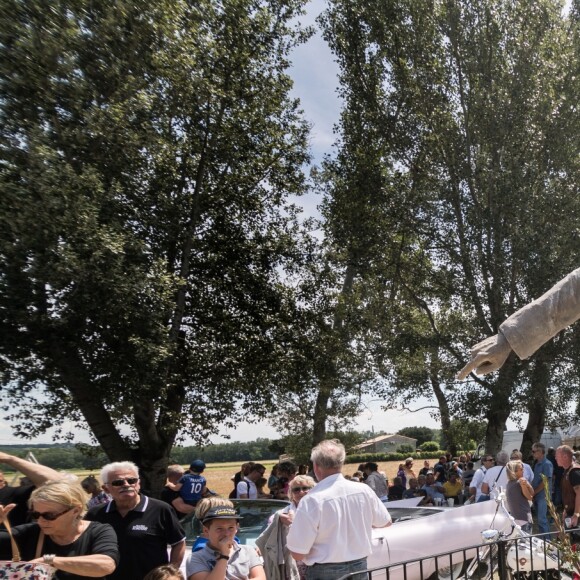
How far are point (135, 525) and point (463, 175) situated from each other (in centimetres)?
1695

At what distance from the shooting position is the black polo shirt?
4.67m

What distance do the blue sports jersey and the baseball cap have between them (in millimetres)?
4089

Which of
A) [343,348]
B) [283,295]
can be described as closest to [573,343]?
[343,348]

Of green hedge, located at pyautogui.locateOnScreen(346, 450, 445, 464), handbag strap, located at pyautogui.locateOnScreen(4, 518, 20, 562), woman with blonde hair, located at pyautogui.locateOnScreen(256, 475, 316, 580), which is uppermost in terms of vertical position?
green hedge, located at pyautogui.locateOnScreen(346, 450, 445, 464)

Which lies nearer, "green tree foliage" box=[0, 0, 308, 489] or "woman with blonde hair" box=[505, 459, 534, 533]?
"woman with blonde hair" box=[505, 459, 534, 533]

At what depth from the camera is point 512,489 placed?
9.99 m

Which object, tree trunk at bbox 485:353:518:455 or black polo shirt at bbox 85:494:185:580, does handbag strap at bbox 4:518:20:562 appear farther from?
tree trunk at bbox 485:353:518:455

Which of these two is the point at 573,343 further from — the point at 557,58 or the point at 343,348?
the point at 557,58

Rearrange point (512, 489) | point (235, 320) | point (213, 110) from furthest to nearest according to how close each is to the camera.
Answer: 1. point (235, 320)
2. point (213, 110)
3. point (512, 489)

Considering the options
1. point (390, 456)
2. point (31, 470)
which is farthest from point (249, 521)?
point (390, 456)

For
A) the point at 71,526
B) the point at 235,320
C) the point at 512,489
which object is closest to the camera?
the point at 71,526

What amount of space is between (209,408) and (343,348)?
456 cm

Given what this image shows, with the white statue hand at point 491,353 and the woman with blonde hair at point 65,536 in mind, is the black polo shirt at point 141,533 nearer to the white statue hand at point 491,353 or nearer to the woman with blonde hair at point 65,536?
the woman with blonde hair at point 65,536

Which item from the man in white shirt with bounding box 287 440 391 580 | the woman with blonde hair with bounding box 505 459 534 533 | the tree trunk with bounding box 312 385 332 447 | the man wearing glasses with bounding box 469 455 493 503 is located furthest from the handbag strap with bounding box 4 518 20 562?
the tree trunk with bounding box 312 385 332 447
